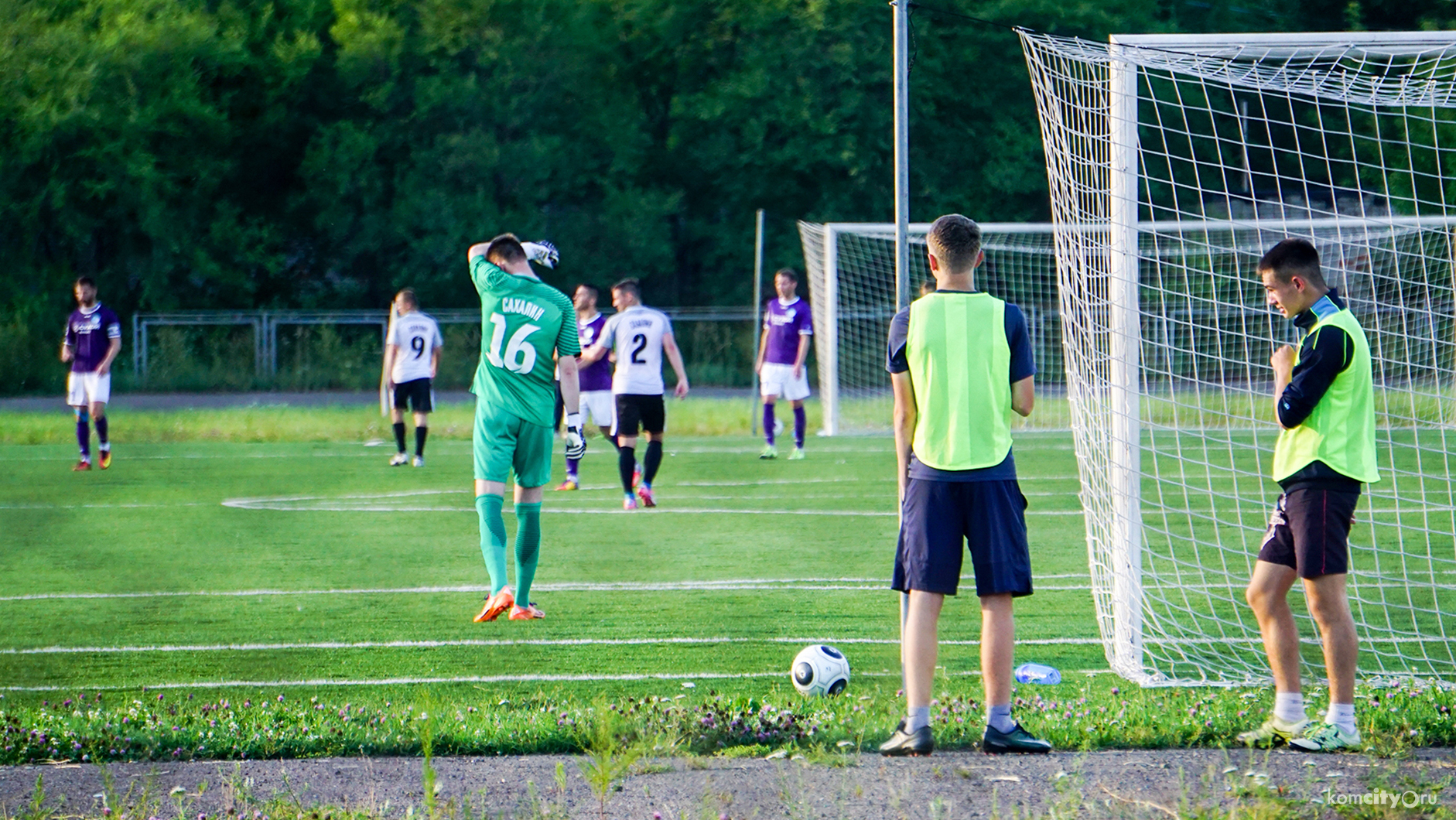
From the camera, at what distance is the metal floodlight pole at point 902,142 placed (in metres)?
5.17

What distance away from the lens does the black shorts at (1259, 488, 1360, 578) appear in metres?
4.78

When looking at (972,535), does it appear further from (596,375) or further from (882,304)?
(882,304)

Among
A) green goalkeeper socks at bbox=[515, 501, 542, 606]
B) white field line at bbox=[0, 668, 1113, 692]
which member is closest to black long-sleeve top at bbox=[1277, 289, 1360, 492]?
white field line at bbox=[0, 668, 1113, 692]

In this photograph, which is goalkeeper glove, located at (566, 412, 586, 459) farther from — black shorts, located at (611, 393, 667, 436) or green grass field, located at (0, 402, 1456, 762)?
black shorts, located at (611, 393, 667, 436)

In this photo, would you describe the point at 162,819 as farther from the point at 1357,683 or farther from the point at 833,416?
the point at 833,416

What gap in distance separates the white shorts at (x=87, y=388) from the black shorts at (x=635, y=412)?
635 cm

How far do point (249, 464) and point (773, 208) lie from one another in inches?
823

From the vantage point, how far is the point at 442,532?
427 inches

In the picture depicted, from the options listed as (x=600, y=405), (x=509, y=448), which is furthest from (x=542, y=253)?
(x=600, y=405)

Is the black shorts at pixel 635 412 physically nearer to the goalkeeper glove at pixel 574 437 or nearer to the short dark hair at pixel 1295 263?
the goalkeeper glove at pixel 574 437

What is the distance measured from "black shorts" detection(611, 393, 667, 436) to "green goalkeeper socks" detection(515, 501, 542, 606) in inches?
173

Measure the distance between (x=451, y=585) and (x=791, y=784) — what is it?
4608 millimetres

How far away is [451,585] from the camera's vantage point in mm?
8648

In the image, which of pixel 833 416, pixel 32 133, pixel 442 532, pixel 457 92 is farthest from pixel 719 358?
pixel 442 532
